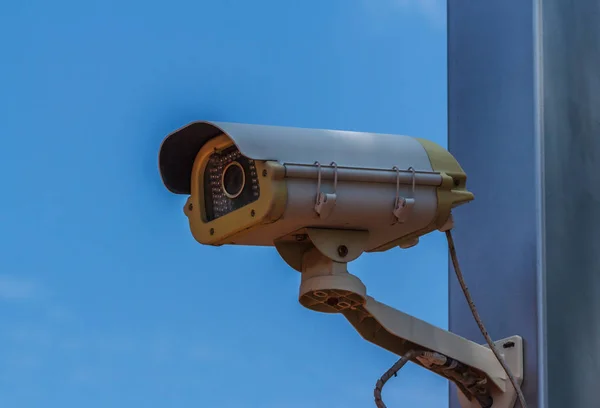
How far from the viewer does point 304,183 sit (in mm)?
2701

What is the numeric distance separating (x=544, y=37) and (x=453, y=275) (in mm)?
538

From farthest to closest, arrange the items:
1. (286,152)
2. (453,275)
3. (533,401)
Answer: (453,275), (533,401), (286,152)

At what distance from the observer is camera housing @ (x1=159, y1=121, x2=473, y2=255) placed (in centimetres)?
270

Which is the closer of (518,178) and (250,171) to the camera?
(250,171)

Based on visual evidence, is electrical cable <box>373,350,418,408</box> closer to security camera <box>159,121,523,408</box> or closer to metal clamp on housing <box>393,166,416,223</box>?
security camera <box>159,121,523,408</box>

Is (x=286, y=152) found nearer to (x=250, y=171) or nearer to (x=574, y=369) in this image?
(x=250, y=171)

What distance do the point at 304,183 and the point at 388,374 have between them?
1.47ft

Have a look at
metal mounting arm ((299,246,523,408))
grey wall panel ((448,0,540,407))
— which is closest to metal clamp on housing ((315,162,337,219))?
metal mounting arm ((299,246,523,408))

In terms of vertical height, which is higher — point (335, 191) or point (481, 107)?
point (481, 107)

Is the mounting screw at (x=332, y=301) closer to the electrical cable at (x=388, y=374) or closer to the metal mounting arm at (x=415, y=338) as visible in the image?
the metal mounting arm at (x=415, y=338)

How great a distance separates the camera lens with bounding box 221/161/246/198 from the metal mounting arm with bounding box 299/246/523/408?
0.56ft

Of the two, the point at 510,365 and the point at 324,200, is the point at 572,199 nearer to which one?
the point at 510,365

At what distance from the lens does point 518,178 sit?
10.6ft

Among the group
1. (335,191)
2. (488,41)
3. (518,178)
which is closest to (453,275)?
(518,178)
